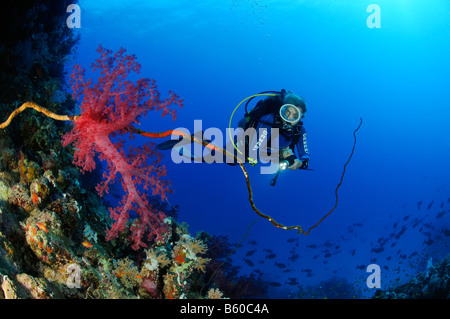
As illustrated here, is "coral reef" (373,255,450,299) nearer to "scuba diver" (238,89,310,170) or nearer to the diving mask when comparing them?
"scuba diver" (238,89,310,170)

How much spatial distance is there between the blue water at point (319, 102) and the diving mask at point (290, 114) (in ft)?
55.8

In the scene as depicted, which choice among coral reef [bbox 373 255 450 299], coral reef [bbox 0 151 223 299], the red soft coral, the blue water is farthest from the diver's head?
the blue water

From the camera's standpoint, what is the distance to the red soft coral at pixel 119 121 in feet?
10.4

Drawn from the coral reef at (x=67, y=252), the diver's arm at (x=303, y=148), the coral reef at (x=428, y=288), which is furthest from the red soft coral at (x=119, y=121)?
the coral reef at (x=428, y=288)

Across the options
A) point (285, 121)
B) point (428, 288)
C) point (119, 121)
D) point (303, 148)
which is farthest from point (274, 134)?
point (428, 288)

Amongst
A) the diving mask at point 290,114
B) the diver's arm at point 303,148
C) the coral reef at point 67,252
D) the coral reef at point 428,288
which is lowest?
the coral reef at point 428,288

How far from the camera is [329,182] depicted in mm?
68438

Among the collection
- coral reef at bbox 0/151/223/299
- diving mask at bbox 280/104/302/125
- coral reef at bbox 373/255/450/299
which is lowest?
coral reef at bbox 373/255/450/299

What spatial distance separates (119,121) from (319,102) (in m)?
83.4

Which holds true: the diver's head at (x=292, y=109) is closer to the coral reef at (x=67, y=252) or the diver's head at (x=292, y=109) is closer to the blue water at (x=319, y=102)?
the coral reef at (x=67, y=252)

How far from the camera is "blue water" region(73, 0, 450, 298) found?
3203 cm

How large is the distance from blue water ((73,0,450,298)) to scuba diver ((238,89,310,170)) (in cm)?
1636

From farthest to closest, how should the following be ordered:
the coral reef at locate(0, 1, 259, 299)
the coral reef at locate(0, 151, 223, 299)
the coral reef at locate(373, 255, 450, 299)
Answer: the coral reef at locate(373, 255, 450, 299) → the coral reef at locate(0, 1, 259, 299) → the coral reef at locate(0, 151, 223, 299)

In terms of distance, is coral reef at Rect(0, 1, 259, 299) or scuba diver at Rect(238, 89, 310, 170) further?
scuba diver at Rect(238, 89, 310, 170)
